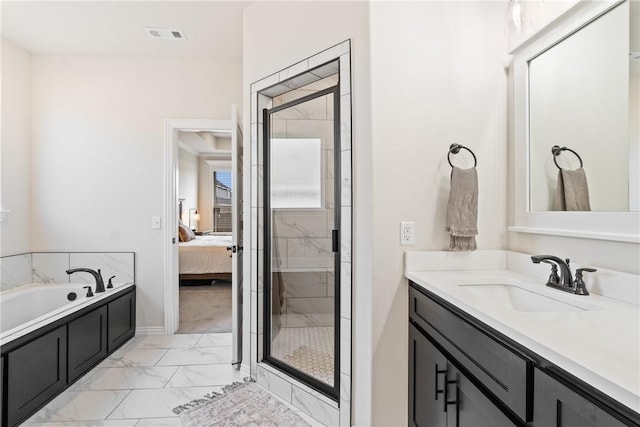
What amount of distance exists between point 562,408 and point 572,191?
1014 millimetres

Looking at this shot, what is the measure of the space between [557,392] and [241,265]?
7.31ft

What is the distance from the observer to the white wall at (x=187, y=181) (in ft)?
22.9

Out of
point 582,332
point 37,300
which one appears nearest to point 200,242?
point 37,300

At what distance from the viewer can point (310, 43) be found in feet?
6.52

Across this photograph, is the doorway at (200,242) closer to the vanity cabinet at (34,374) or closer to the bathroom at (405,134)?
the bathroom at (405,134)

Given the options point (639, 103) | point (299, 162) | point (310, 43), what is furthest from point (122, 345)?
point (639, 103)

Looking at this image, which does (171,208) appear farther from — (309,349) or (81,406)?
(309,349)

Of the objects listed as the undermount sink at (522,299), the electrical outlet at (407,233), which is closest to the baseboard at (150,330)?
the electrical outlet at (407,233)

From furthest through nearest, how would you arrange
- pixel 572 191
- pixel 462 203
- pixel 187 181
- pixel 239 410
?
pixel 187 181, pixel 239 410, pixel 462 203, pixel 572 191

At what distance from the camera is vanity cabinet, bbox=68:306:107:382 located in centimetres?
239

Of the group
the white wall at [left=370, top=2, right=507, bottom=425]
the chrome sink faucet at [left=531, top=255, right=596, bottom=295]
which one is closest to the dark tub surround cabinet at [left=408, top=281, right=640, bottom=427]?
the white wall at [left=370, top=2, right=507, bottom=425]

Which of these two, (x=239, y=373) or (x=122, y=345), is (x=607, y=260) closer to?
(x=239, y=373)

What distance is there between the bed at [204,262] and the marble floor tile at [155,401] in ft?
8.91

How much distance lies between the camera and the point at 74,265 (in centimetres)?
335
